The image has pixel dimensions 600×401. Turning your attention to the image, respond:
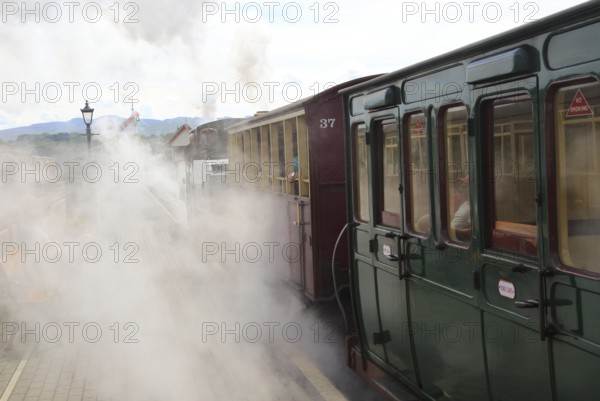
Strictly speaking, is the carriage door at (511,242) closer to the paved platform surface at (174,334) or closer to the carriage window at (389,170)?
the carriage window at (389,170)

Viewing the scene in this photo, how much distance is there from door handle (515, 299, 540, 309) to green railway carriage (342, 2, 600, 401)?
0.04ft

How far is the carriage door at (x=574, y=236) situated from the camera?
3033 millimetres

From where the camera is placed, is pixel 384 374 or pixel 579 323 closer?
pixel 579 323

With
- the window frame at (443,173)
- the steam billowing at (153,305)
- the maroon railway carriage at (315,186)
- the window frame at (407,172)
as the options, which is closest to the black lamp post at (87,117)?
the steam billowing at (153,305)

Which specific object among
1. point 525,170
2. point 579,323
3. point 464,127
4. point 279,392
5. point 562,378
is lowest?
point 279,392

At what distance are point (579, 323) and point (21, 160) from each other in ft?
35.2

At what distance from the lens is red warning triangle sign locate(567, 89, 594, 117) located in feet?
9.95

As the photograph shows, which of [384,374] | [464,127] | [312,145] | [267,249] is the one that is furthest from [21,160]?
[464,127]

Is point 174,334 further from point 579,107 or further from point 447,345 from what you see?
point 579,107

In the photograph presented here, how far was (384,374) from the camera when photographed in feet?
19.0

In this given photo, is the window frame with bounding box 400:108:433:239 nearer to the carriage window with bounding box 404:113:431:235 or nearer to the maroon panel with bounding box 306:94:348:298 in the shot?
the carriage window with bounding box 404:113:431:235

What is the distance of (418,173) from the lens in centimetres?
474

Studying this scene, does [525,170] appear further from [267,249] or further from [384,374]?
[267,249]

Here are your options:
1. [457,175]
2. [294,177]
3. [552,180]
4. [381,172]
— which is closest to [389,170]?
[381,172]
